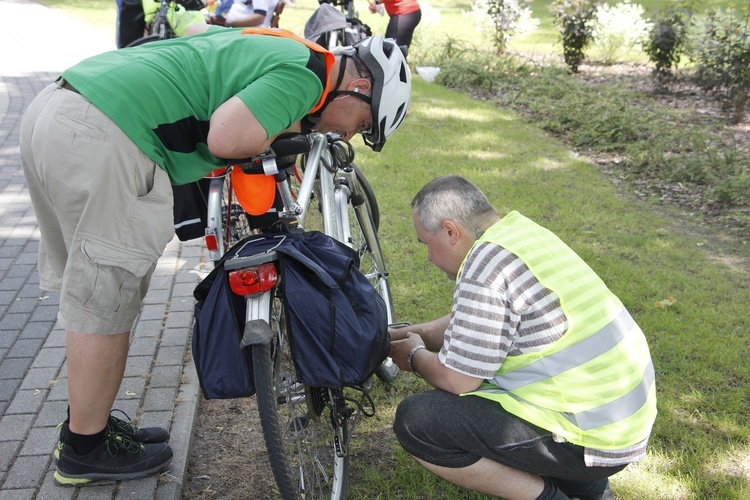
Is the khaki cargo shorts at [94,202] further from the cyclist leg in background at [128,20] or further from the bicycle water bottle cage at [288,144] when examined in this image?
the cyclist leg in background at [128,20]

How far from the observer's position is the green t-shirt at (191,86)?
2.30m

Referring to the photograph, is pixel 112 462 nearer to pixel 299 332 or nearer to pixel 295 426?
pixel 295 426

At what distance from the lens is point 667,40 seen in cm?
968

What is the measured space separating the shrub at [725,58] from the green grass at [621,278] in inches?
83.9

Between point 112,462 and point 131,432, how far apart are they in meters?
0.15

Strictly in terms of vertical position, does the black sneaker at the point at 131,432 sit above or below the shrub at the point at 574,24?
below

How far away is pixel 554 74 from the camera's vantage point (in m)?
10.5

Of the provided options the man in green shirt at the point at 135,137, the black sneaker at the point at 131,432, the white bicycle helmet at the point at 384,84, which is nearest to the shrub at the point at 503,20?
the white bicycle helmet at the point at 384,84

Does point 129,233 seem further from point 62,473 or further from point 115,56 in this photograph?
point 62,473

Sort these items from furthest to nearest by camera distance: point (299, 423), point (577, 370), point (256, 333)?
point (299, 423), point (577, 370), point (256, 333)

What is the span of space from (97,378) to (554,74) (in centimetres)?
918

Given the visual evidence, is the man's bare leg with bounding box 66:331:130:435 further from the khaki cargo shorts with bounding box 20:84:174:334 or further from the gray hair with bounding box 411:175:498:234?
the gray hair with bounding box 411:175:498:234

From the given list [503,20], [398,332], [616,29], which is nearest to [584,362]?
[398,332]

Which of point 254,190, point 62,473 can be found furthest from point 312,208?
point 62,473
